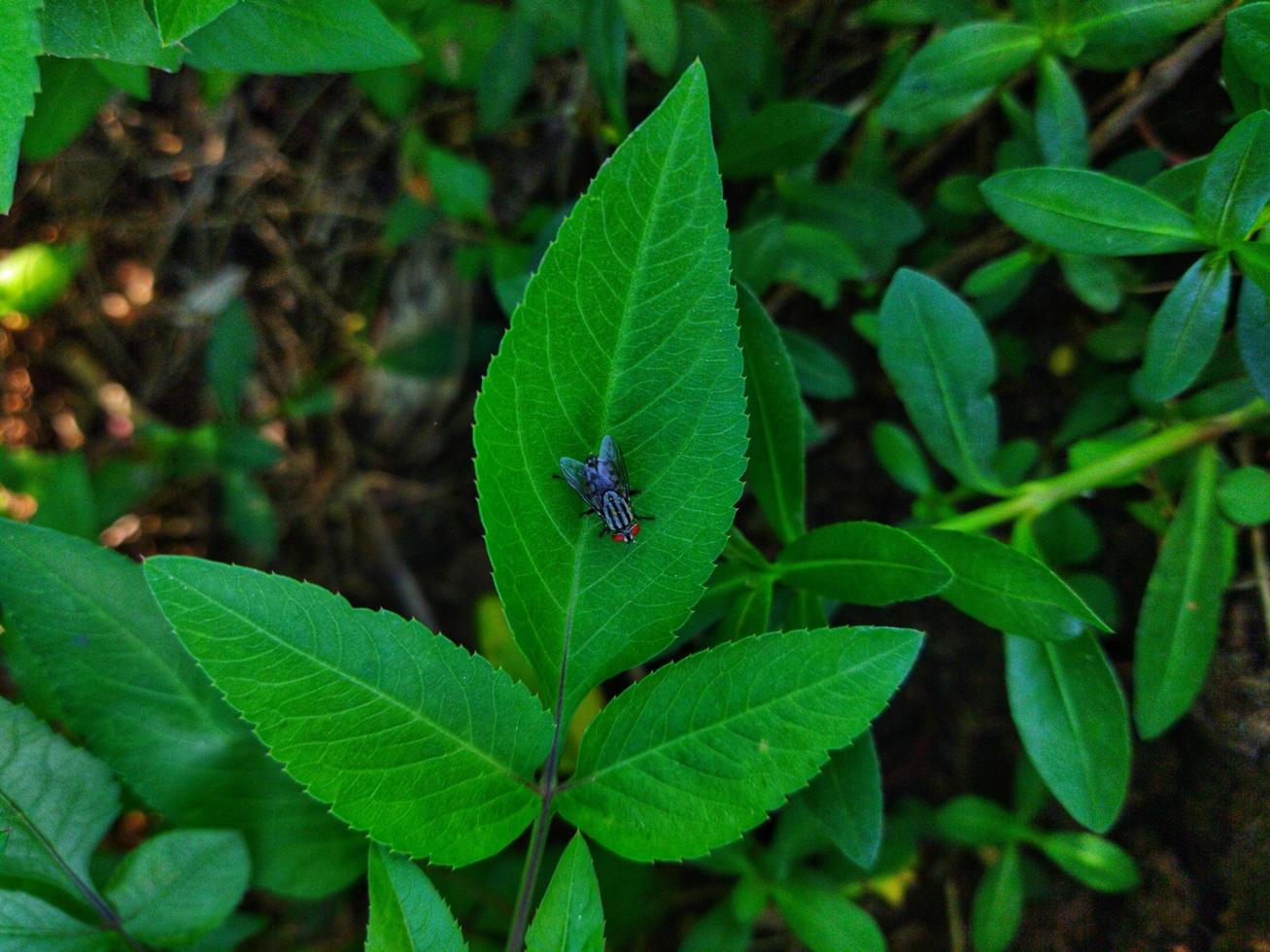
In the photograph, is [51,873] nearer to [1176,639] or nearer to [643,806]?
[643,806]

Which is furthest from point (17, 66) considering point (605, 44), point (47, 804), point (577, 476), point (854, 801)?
point (854, 801)

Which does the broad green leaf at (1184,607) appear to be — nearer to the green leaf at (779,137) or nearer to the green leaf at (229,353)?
the green leaf at (779,137)

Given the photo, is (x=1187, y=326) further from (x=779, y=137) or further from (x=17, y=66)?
(x=17, y=66)

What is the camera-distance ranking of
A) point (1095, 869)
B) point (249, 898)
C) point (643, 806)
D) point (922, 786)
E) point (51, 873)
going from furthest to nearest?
point (249, 898) < point (922, 786) < point (1095, 869) < point (51, 873) < point (643, 806)

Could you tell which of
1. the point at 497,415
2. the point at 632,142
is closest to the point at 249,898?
the point at 497,415

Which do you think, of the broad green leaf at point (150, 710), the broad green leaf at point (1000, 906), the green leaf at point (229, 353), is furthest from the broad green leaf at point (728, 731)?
the green leaf at point (229, 353)

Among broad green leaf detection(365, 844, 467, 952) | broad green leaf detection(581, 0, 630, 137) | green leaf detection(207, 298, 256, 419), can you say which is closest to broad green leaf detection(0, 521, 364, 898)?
broad green leaf detection(365, 844, 467, 952)

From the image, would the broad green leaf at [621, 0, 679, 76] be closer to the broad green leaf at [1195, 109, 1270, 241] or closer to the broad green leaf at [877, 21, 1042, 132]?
the broad green leaf at [877, 21, 1042, 132]
